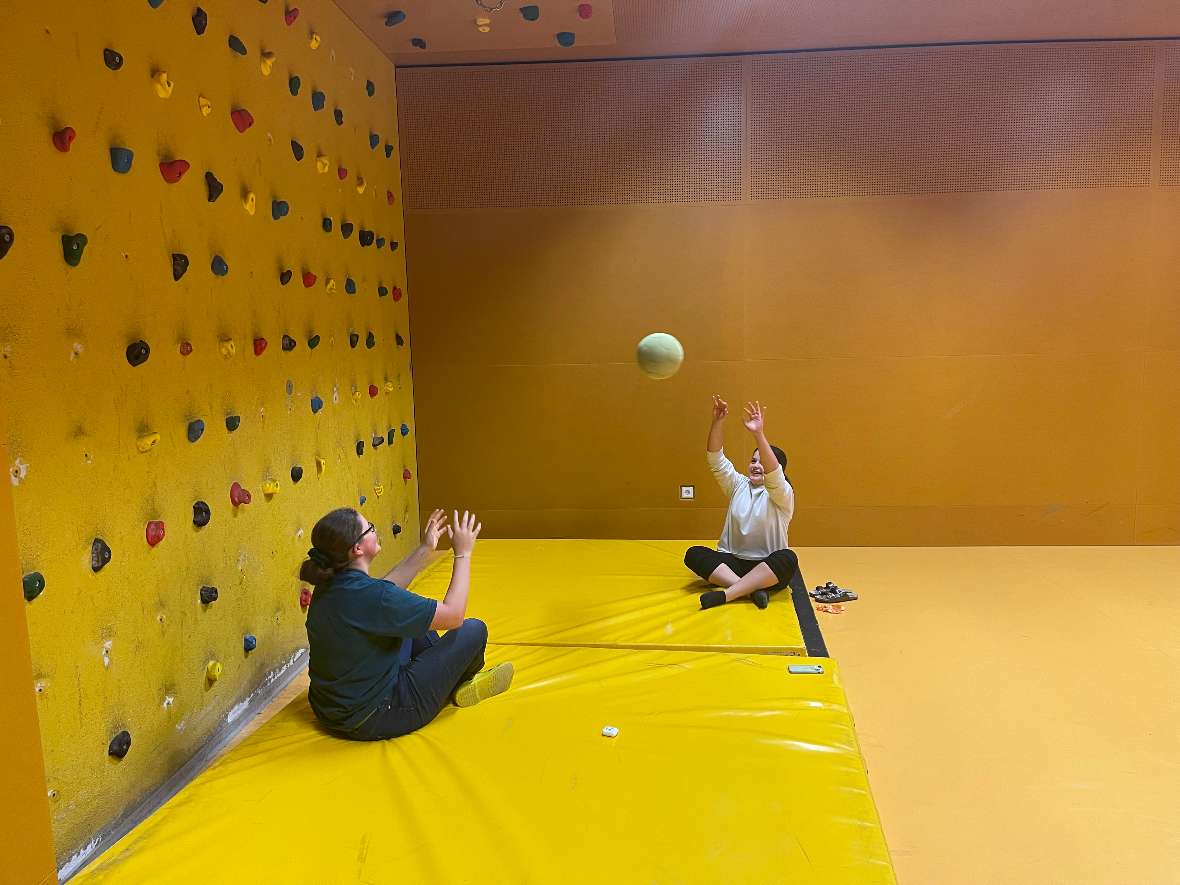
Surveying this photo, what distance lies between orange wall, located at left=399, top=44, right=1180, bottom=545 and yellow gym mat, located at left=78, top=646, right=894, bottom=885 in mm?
2632

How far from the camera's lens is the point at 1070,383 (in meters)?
5.23

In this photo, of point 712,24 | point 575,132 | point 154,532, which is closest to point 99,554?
point 154,532

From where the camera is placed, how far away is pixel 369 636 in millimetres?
2592

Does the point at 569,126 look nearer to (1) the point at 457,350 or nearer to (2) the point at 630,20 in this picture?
(2) the point at 630,20

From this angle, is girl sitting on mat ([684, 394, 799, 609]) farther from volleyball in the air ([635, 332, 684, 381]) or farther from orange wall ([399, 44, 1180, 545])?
orange wall ([399, 44, 1180, 545])

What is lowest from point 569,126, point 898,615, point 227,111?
point 898,615

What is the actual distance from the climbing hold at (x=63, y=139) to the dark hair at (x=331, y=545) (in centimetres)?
124

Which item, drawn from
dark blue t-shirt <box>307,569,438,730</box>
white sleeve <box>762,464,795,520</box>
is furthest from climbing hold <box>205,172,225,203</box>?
white sleeve <box>762,464,795,520</box>

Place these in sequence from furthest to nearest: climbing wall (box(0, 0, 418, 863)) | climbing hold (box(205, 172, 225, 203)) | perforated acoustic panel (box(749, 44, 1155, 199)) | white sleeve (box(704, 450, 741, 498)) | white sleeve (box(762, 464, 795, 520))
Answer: perforated acoustic panel (box(749, 44, 1155, 199)), white sleeve (box(704, 450, 741, 498)), white sleeve (box(762, 464, 795, 520)), climbing hold (box(205, 172, 225, 203)), climbing wall (box(0, 0, 418, 863))

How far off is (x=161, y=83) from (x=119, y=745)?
2.08 metres

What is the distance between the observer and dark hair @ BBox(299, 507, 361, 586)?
2.56 m

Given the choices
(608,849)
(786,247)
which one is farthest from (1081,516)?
(608,849)

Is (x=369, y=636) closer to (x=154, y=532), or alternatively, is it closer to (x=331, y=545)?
(x=331, y=545)

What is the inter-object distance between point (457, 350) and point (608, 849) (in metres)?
3.86
